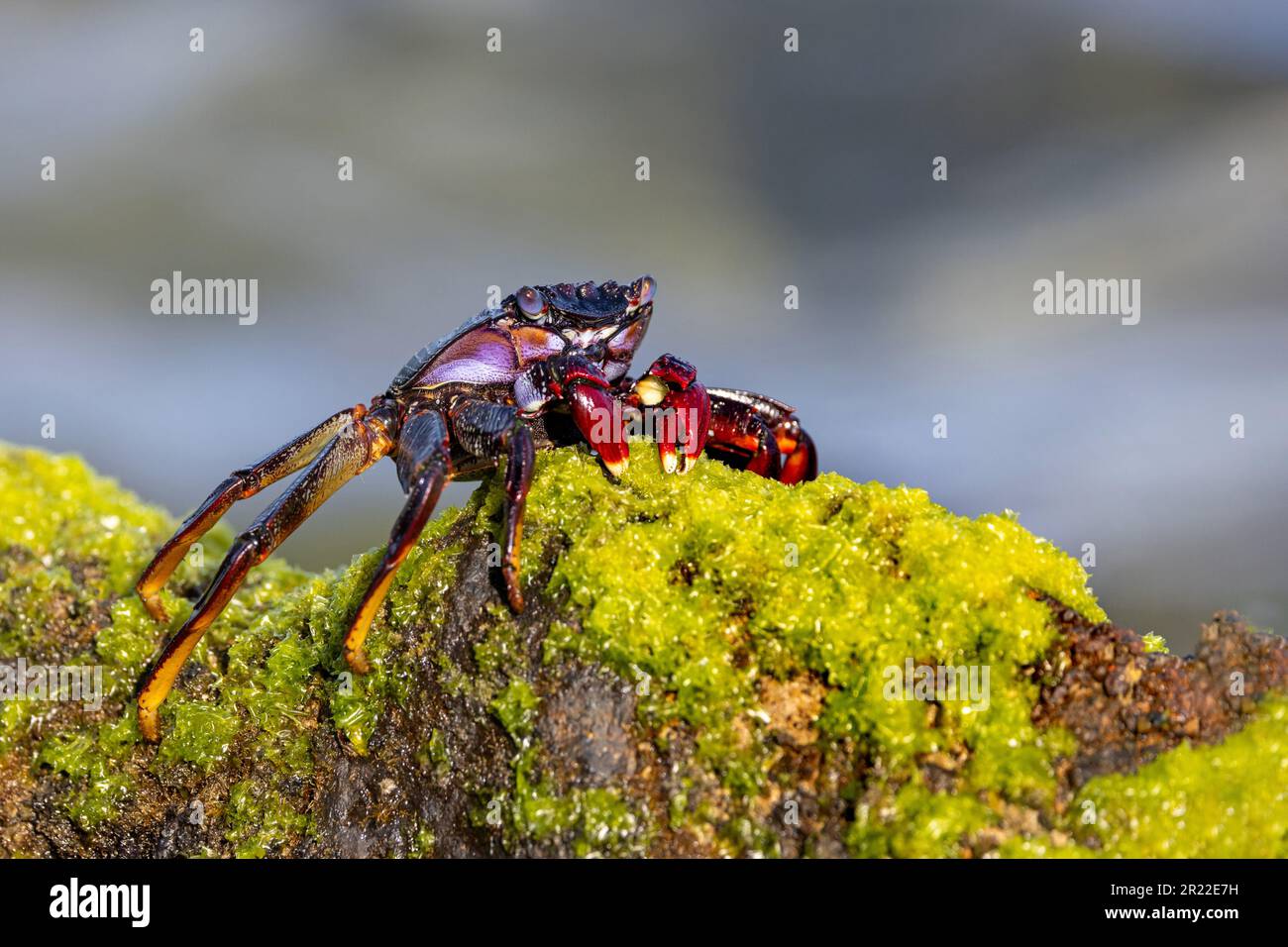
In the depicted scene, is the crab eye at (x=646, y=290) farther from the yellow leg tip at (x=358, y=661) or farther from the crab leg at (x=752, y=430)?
the yellow leg tip at (x=358, y=661)

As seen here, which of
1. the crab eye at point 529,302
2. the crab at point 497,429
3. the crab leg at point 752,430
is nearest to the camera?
the crab at point 497,429

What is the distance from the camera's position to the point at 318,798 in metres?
3.78

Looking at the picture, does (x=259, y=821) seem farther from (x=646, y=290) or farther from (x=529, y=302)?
(x=646, y=290)

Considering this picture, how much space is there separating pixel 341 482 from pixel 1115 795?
10.9 ft

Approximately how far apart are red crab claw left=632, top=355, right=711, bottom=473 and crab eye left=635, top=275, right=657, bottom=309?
566 millimetres

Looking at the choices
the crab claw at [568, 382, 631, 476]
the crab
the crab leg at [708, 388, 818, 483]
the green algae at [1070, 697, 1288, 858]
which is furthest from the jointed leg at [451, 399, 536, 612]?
the green algae at [1070, 697, 1288, 858]

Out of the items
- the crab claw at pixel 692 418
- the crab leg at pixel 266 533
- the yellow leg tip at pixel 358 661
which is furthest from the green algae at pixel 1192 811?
the crab leg at pixel 266 533

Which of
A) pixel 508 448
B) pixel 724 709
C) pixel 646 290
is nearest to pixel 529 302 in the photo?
pixel 646 290

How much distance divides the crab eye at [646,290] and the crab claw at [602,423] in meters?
0.87

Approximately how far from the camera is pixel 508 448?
3.64 meters

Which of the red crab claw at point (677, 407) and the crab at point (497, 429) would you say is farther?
the red crab claw at point (677, 407)

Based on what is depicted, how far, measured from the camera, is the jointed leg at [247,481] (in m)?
4.54

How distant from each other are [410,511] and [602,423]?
83cm

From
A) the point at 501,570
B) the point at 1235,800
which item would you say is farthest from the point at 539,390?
the point at 1235,800
